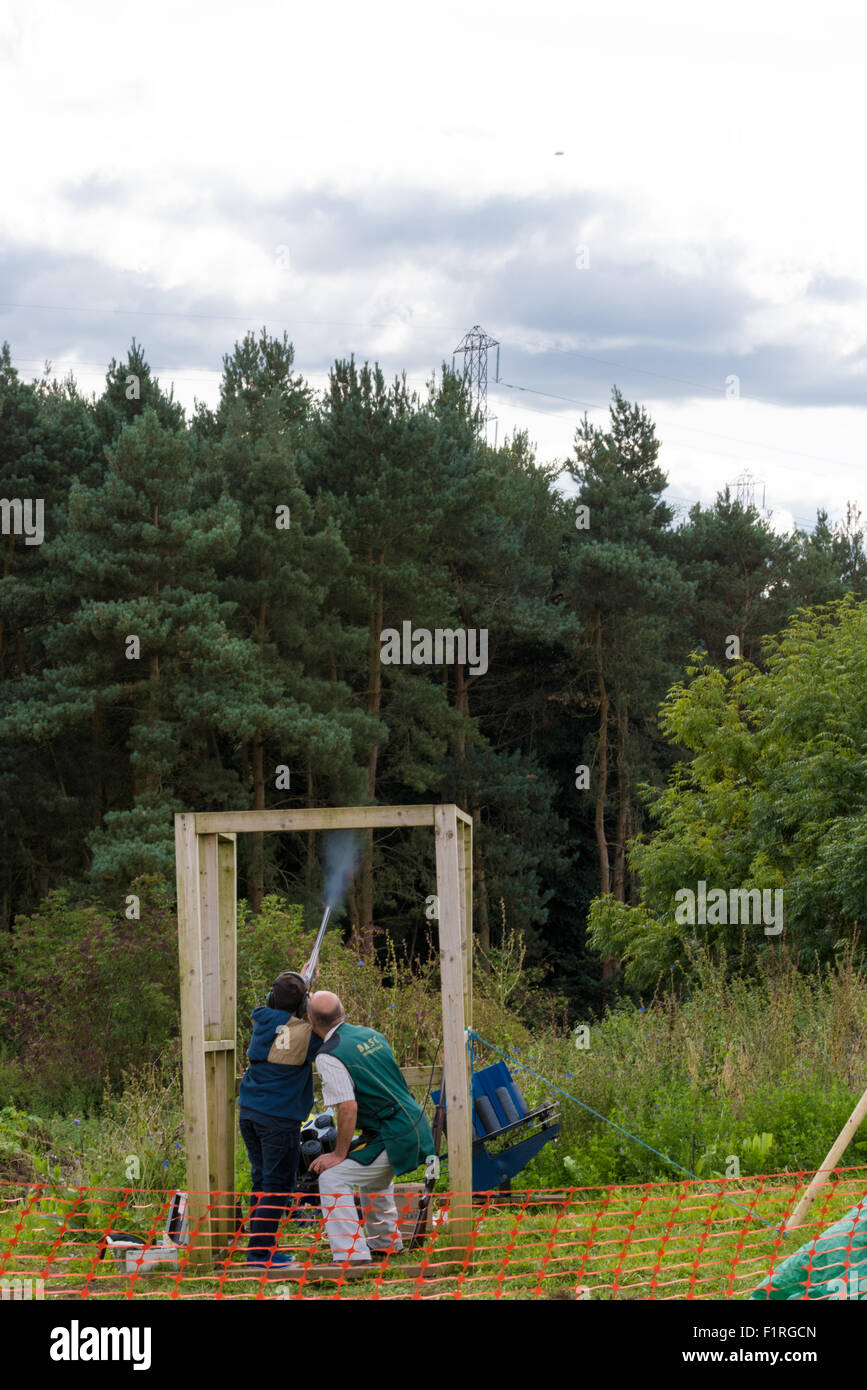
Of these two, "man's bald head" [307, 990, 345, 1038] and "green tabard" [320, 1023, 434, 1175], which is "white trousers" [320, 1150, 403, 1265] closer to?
"green tabard" [320, 1023, 434, 1175]

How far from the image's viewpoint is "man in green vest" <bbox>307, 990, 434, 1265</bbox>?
6.99 metres

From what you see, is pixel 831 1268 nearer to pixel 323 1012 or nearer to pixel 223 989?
pixel 323 1012

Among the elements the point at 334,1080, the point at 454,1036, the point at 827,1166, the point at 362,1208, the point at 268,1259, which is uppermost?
the point at 454,1036

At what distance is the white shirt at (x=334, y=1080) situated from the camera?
696cm

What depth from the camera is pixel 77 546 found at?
26438 millimetres

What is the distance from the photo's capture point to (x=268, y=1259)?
7.12 meters

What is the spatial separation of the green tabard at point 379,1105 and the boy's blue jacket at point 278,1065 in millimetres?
204

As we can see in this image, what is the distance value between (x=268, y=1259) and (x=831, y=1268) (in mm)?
3091

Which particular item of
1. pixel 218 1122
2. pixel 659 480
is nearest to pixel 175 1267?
pixel 218 1122

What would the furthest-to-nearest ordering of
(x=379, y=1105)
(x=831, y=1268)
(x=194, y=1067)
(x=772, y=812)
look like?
(x=772, y=812) < (x=379, y=1105) < (x=194, y=1067) < (x=831, y=1268)

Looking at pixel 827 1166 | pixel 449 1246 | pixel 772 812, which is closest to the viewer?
pixel 827 1166

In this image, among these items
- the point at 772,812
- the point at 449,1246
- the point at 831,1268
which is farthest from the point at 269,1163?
the point at 772,812

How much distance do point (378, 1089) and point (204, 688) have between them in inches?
806
